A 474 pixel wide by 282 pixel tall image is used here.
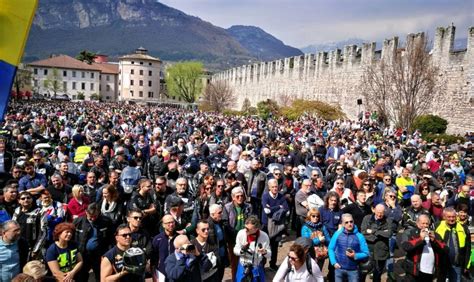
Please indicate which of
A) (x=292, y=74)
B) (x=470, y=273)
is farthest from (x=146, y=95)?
(x=470, y=273)

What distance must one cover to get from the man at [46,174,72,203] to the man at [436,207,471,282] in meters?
5.86

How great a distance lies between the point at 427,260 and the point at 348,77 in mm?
30456

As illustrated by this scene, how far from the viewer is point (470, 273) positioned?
21.5 ft

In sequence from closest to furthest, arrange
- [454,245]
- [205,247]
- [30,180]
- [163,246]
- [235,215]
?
[163,246]
[205,247]
[454,245]
[235,215]
[30,180]

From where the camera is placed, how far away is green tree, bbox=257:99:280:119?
3997 cm

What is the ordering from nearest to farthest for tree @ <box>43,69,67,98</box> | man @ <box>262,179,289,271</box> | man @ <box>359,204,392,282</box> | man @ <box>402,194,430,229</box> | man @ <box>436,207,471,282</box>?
1. man @ <box>436,207,471,282</box>
2. man @ <box>359,204,392,282</box>
3. man @ <box>402,194,430,229</box>
4. man @ <box>262,179,289,271</box>
5. tree @ <box>43,69,67,98</box>

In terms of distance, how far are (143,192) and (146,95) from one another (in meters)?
107

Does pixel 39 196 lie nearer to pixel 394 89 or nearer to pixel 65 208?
pixel 65 208

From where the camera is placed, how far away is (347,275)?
5.81 meters

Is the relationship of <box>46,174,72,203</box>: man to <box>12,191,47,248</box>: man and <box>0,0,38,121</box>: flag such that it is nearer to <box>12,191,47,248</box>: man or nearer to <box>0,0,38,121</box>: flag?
<box>12,191,47,248</box>: man

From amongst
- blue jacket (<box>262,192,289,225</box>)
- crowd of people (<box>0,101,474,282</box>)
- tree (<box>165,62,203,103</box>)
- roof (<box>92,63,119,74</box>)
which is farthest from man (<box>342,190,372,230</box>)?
roof (<box>92,63,119,74</box>)

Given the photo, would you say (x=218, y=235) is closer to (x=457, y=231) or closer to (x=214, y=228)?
(x=214, y=228)

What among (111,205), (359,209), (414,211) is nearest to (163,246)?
(111,205)

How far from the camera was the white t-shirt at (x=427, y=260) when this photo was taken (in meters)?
5.82
